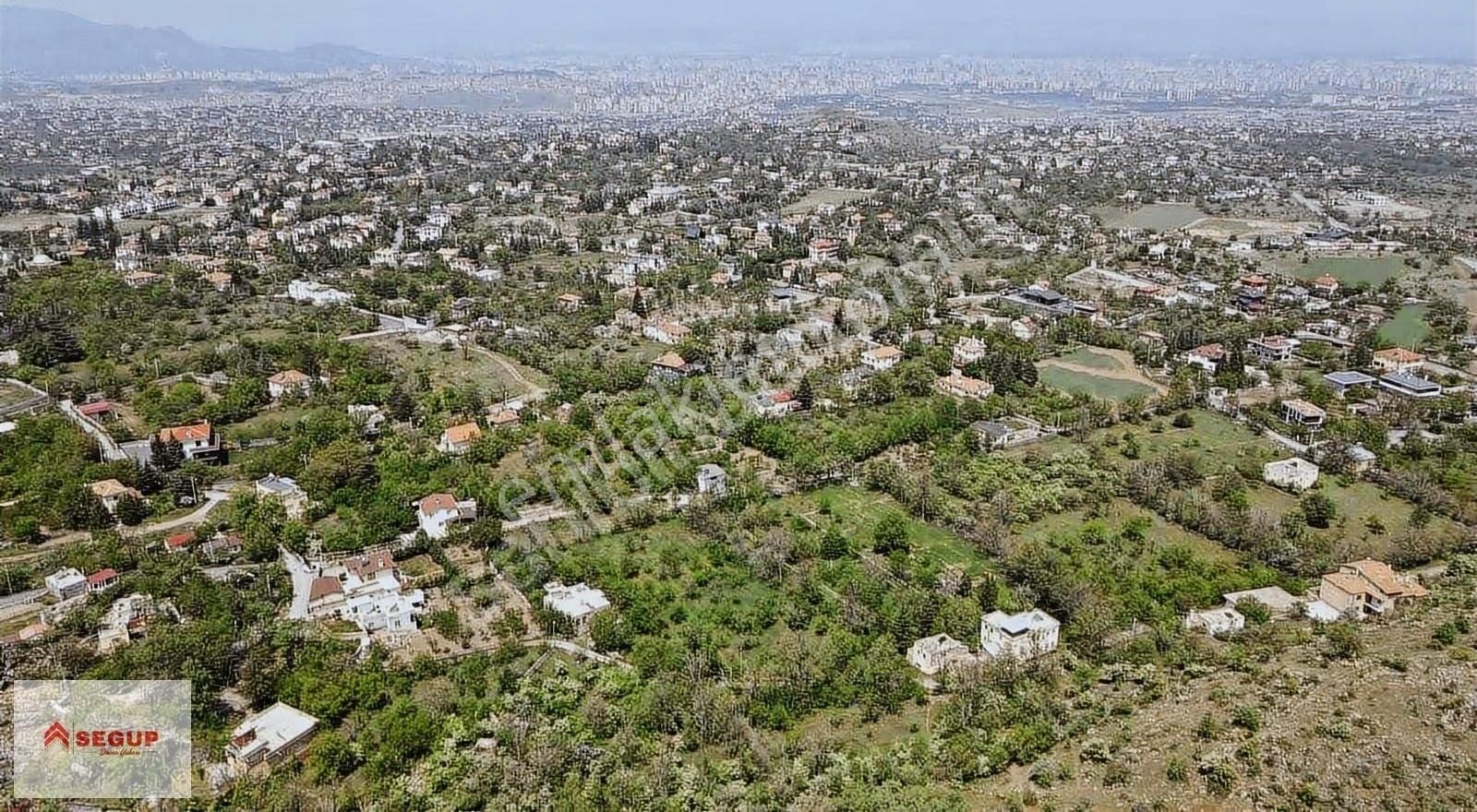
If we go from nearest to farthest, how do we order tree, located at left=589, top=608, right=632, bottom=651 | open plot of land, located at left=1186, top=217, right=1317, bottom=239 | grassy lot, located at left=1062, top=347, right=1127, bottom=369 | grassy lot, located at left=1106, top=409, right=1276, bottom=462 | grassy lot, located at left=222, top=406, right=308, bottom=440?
tree, located at left=589, top=608, right=632, bottom=651, grassy lot, located at left=1106, top=409, right=1276, bottom=462, grassy lot, located at left=222, top=406, right=308, bottom=440, grassy lot, located at left=1062, top=347, right=1127, bottom=369, open plot of land, located at left=1186, top=217, right=1317, bottom=239

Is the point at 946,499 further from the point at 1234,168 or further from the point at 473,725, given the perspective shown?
the point at 1234,168

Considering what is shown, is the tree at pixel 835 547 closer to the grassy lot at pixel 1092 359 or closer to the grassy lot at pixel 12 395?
the grassy lot at pixel 1092 359

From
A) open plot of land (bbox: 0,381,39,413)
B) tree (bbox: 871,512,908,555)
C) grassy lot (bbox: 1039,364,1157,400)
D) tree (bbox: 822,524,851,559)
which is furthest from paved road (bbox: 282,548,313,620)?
grassy lot (bbox: 1039,364,1157,400)

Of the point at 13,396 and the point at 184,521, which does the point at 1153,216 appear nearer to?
the point at 184,521

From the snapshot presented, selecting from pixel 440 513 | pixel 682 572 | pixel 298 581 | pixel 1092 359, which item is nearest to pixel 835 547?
pixel 682 572

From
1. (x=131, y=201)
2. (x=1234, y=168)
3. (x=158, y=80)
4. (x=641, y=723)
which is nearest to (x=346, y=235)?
(x=131, y=201)

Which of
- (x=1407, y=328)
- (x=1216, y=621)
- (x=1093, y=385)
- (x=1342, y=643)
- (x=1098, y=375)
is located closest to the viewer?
(x=1342, y=643)

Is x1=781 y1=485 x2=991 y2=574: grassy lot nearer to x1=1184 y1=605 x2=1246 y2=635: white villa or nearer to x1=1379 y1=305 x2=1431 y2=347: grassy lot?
x1=1184 y1=605 x2=1246 y2=635: white villa
